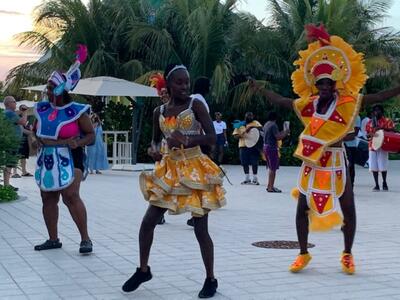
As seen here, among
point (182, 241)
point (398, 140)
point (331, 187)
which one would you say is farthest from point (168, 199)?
point (398, 140)

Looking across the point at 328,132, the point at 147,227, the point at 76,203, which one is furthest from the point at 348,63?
the point at 76,203

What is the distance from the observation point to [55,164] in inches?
272

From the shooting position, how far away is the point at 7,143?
10906 mm

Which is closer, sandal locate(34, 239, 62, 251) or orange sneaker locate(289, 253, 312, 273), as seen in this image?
orange sneaker locate(289, 253, 312, 273)

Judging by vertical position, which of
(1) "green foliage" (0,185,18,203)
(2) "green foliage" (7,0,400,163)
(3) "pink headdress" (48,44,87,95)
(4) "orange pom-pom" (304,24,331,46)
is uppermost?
(2) "green foliage" (7,0,400,163)

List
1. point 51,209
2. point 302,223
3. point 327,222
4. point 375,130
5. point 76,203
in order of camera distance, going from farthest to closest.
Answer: point 375,130 < point 51,209 < point 76,203 < point 302,223 < point 327,222

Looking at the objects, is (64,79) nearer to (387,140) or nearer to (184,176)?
(184,176)

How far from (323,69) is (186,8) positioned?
712 inches

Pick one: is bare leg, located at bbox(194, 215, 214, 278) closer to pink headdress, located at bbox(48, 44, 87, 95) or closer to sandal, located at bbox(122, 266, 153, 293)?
sandal, located at bbox(122, 266, 153, 293)

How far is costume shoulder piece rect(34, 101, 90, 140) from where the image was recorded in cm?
691

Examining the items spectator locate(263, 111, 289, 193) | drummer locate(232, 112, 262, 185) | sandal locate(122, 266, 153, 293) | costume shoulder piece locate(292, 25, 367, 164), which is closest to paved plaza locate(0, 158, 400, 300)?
sandal locate(122, 266, 153, 293)

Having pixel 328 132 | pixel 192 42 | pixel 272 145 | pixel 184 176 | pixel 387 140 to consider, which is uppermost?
pixel 192 42

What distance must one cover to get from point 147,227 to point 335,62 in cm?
222

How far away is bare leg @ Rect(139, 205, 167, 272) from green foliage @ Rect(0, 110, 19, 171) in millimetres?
6063
